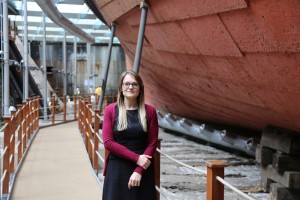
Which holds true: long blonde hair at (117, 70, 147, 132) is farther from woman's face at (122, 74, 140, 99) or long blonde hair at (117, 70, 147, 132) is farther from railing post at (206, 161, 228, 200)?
railing post at (206, 161, 228, 200)

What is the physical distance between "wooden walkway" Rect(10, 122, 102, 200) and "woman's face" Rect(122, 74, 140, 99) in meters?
2.06

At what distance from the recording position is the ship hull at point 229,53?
3348mm

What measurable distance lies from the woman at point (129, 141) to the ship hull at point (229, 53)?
1317mm

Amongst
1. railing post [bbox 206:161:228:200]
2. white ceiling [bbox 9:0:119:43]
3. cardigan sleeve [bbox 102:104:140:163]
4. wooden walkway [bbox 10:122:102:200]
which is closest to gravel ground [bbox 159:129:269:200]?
wooden walkway [bbox 10:122:102:200]

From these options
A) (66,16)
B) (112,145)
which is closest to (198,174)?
(112,145)

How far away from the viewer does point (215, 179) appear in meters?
2.12

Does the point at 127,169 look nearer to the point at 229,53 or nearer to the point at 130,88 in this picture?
the point at 130,88

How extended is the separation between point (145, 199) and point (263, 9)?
1.67 metres

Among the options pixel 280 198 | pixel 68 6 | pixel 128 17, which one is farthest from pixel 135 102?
pixel 68 6

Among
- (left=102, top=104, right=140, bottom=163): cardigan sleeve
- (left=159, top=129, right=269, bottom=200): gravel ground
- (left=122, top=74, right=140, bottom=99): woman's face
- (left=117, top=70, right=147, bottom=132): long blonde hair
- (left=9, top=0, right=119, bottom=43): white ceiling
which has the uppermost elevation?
(left=9, top=0, right=119, bottom=43): white ceiling

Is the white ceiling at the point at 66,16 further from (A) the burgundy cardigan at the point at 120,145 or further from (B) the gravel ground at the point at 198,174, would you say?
(A) the burgundy cardigan at the point at 120,145

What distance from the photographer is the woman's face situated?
243 centimetres

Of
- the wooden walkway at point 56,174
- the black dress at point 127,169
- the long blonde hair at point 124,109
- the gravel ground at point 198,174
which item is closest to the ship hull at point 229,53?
the gravel ground at point 198,174

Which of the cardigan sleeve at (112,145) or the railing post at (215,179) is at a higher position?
the cardigan sleeve at (112,145)
